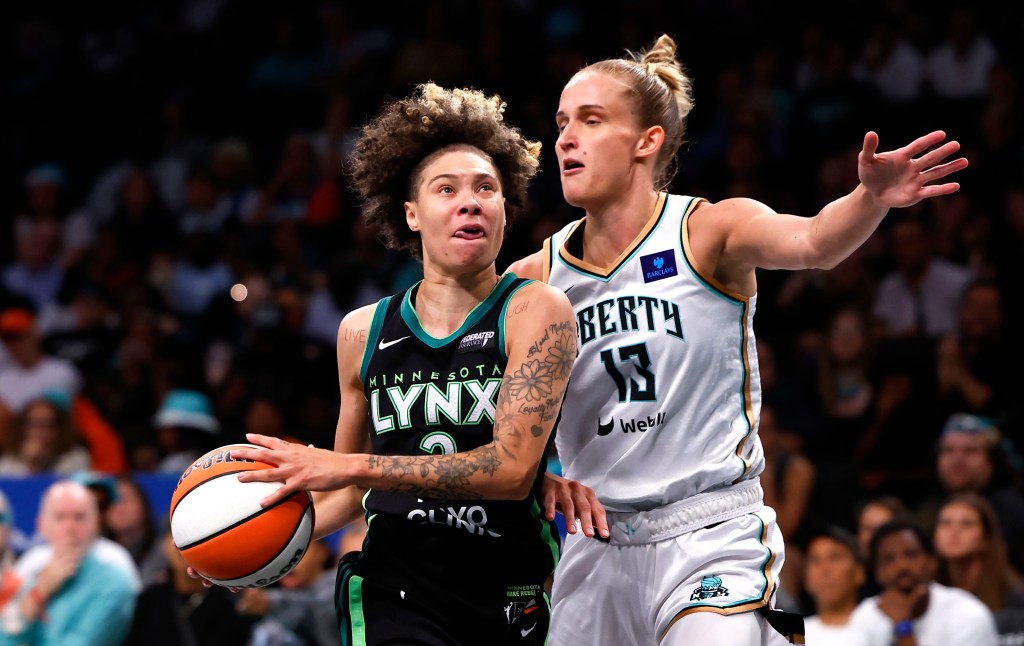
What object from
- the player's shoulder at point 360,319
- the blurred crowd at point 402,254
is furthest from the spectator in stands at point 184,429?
the player's shoulder at point 360,319

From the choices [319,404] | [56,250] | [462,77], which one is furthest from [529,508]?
[56,250]

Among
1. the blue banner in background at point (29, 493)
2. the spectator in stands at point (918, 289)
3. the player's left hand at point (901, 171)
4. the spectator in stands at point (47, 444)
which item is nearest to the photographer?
the player's left hand at point (901, 171)

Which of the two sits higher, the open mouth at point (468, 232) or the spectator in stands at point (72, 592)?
the open mouth at point (468, 232)

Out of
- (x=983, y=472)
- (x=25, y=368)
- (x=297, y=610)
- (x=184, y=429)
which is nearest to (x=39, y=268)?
(x=25, y=368)

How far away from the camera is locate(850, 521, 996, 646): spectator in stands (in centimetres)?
697

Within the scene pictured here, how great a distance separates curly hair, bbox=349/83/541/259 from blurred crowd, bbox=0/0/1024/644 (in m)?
3.83

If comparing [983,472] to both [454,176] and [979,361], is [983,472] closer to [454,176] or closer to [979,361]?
[979,361]

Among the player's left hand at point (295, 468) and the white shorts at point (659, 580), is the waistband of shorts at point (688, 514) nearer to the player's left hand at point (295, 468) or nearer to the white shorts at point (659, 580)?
the white shorts at point (659, 580)

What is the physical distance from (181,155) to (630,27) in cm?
455

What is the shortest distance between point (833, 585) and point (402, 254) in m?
4.90

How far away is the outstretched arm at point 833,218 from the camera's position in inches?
→ 158

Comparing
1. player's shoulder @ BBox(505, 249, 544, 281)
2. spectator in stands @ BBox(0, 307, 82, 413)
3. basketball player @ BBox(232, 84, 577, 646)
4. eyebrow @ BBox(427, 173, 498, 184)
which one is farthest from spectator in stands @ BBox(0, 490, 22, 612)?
eyebrow @ BBox(427, 173, 498, 184)

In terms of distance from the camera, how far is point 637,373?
4.50m

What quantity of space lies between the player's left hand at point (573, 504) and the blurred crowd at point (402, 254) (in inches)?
141
